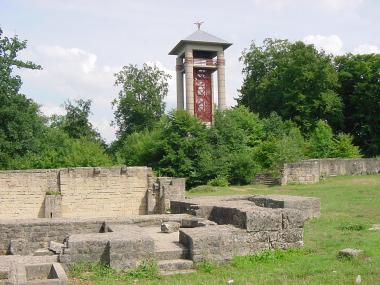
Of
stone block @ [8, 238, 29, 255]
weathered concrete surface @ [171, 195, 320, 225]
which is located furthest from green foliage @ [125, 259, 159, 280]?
stone block @ [8, 238, 29, 255]

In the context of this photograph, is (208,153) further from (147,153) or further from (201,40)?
(201,40)

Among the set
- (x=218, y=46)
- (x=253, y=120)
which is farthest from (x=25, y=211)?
(x=218, y=46)

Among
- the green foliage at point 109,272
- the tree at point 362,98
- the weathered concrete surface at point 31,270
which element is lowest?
the green foliage at point 109,272

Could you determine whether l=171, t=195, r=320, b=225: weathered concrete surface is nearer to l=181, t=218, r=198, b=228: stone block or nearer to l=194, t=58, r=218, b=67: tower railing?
l=181, t=218, r=198, b=228: stone block

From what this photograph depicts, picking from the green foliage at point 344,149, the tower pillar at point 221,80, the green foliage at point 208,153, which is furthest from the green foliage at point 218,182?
the tower pillar at point 221,80

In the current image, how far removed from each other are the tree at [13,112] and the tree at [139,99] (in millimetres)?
25078

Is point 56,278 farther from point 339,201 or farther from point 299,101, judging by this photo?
point 299,101

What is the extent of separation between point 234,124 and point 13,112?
13308 millimetres

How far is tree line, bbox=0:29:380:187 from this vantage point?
1013 inches

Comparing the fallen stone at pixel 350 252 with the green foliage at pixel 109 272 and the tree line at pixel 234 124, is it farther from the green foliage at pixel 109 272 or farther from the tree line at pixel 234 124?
the tree line at pixel 234 124

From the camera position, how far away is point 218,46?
147 ft

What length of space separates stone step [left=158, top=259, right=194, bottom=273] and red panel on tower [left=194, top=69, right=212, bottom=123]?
3743 centimetres

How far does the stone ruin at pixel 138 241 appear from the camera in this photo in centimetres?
754

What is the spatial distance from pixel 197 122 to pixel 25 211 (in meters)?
13.4
